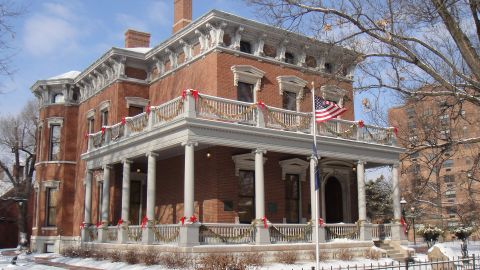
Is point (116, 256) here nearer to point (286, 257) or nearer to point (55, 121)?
point (286, 257)

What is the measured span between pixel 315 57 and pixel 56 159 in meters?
18.0

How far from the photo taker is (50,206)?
3303cm

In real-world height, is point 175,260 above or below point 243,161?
below

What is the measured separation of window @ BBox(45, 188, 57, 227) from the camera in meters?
32.8

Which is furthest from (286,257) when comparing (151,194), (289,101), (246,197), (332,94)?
(332,94)

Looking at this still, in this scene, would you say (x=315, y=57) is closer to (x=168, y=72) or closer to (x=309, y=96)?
(x=309, y=96)

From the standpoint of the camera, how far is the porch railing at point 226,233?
19062 mm

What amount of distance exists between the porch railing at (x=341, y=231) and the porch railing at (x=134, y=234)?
306 inches

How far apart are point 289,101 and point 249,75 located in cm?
292

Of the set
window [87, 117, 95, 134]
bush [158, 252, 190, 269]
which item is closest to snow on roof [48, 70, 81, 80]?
window [87, 117, 95, 134]

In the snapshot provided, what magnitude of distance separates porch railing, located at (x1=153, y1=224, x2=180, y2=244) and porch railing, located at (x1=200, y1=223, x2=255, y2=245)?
0.97 metres

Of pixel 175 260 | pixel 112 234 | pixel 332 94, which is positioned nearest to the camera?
pixel 175 260

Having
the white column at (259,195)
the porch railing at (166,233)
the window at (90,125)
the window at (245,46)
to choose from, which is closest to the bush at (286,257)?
the white column at (259,195)

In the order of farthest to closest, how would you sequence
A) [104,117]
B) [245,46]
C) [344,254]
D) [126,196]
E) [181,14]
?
[104,117]
[181,14]
[245,46]
[126,196]
[344,254]
